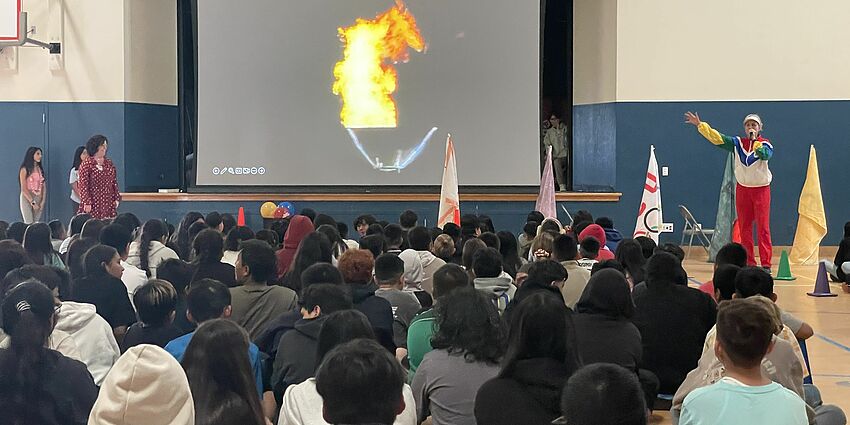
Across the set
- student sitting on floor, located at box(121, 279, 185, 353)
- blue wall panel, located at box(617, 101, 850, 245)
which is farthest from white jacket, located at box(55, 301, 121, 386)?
blue wall panel, located at box(617, 101, 850, 245)

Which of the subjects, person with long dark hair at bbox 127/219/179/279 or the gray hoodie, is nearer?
the gray hoodie

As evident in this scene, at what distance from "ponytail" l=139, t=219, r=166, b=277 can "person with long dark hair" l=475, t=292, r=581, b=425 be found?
13.6ft

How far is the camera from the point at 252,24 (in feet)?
47.9

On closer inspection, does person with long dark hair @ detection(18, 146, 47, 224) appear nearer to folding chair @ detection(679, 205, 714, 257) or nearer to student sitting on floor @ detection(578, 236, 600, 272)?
folding chair @ detection(679, 205, 714, 257)

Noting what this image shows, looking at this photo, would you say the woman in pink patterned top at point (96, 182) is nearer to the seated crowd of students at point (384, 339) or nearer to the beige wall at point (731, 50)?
the seated crowd of students at point (384, 339)

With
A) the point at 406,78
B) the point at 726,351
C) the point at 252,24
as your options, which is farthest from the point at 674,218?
the point at 726,351

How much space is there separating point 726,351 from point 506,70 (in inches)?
452

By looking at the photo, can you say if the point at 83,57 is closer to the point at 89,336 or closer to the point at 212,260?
the point at 212,260

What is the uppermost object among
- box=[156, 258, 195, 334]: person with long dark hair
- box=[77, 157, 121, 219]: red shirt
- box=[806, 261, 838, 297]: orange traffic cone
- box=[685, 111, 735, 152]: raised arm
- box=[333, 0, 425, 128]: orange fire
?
box=[333, 0, 425, 128]: orange fire

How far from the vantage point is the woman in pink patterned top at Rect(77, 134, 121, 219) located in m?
12.3

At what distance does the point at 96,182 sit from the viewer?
12367 millimetres

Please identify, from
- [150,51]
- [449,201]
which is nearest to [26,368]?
[449,201]

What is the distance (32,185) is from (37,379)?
11.0 meters

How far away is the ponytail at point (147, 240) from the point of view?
7.19 meters
